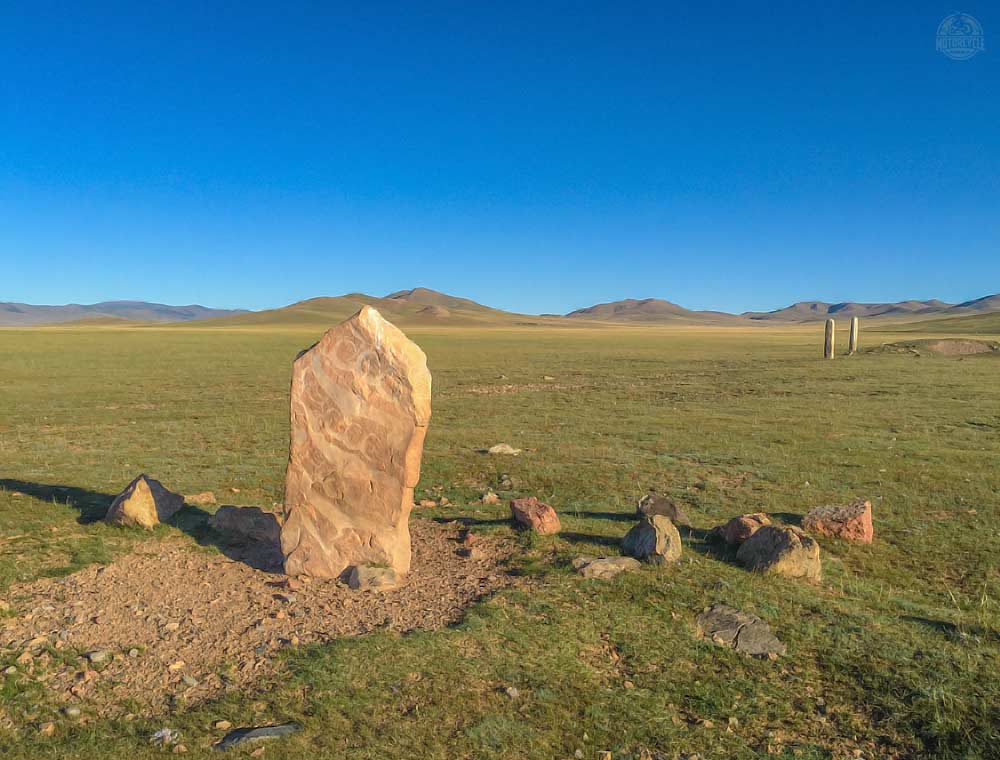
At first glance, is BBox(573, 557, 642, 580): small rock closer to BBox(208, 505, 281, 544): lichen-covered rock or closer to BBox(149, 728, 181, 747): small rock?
BBox(208, 505, 281, 544): lichen-covered rock

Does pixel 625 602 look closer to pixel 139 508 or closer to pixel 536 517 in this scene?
pixel 536 517

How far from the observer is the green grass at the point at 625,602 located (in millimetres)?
5223

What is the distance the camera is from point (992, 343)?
47062 millimetres

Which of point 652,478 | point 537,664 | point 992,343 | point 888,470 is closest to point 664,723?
point 537,664

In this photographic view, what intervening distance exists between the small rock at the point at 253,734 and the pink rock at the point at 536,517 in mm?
4911

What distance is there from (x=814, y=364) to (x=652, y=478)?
32.0 m

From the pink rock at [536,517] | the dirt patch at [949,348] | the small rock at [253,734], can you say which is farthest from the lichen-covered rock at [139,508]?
the dirt patch at [949,348]

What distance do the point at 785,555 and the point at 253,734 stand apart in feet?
19.8

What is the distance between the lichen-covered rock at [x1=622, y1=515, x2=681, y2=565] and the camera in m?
8.39

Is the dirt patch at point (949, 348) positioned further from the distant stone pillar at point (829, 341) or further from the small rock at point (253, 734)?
the small rock at point (253, 734)

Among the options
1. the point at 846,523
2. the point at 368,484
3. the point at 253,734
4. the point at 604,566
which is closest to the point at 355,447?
the point at 368,484

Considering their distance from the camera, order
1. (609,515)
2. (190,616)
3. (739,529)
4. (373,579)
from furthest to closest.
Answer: (609,515), (739,529), (373,579), (190,616)

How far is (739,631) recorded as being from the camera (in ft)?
22.0

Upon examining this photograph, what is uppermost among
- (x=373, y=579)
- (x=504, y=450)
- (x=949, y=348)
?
(x=949, y=348)
